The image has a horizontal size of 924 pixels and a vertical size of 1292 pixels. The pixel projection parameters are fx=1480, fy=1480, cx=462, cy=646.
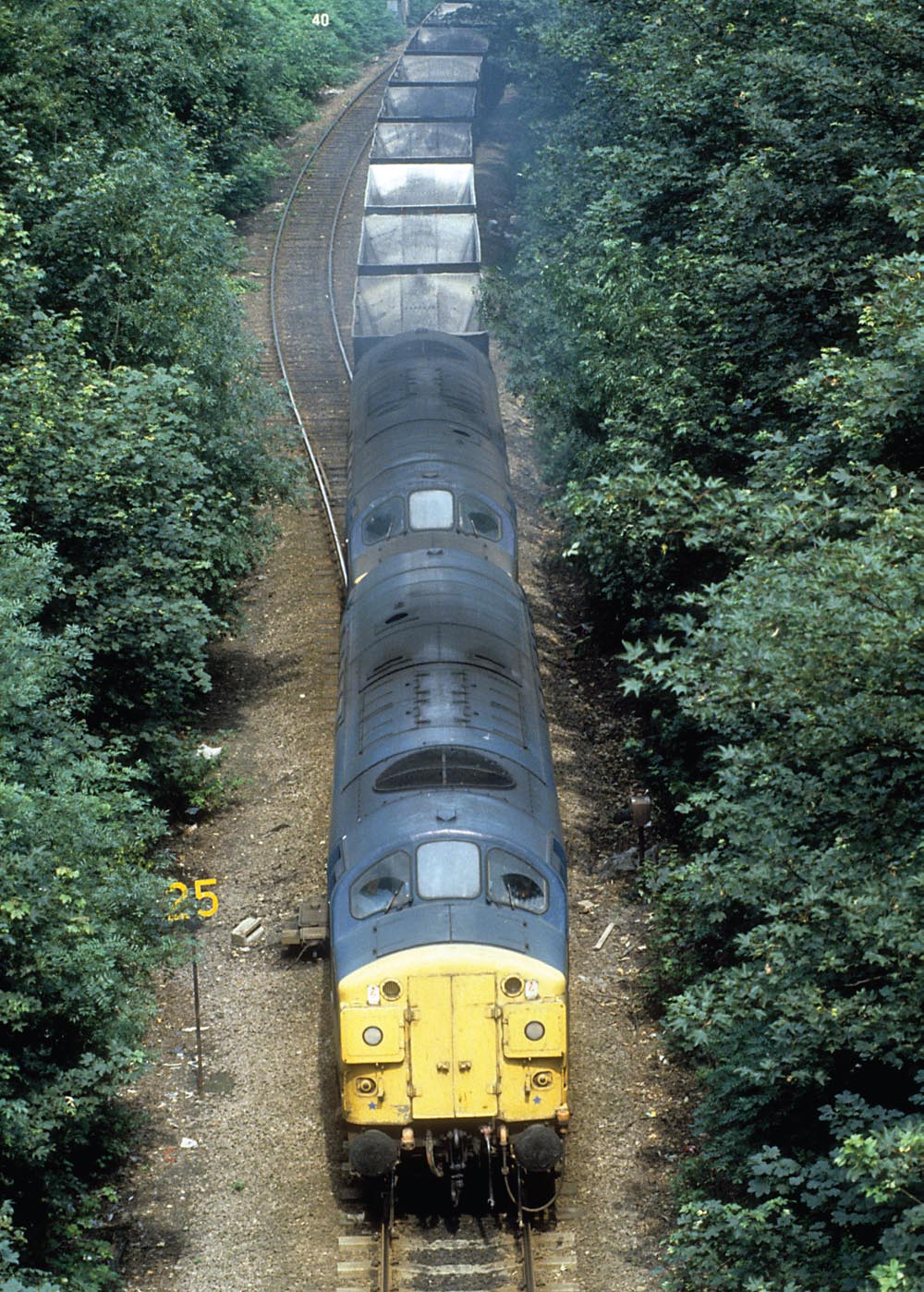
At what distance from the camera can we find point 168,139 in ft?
81.6

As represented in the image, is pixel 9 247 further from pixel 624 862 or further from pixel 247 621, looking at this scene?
pixel 624 862

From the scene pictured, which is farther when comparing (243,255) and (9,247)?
(243,255)

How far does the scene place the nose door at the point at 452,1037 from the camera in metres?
11.6

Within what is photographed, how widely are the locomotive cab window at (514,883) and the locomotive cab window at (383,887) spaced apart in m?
0.70

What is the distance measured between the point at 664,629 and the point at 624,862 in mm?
3006

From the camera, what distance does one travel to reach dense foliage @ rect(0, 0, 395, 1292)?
11500 millimetres

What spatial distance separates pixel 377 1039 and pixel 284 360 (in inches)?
802

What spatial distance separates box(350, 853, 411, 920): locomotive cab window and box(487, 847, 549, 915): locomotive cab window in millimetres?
698

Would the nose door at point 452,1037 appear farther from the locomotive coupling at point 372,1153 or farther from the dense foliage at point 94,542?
the dense foliage at point 94,542

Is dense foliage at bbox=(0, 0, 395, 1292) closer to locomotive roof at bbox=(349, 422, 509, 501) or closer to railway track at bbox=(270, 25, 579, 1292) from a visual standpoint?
locomotive roof at bbox=(349, 422, 509, 501)

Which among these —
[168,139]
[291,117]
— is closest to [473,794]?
[168,139]

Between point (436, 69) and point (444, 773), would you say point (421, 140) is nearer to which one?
point (436, 69)

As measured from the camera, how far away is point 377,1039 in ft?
38.0

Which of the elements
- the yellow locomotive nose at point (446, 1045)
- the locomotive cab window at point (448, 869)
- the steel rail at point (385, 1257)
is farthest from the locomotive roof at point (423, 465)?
the steel rail at point (385, 1257)
